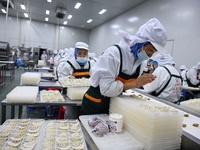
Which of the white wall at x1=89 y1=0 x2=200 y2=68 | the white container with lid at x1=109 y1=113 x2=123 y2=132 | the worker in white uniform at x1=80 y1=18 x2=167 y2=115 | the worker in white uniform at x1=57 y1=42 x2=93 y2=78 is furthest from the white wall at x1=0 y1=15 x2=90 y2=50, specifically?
the white container with lid at x1=109 y1=113 x2=123 y2=132

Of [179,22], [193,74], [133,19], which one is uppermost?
[133,19]

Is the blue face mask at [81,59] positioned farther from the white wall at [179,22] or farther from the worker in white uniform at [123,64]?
the white wall at [179,22]

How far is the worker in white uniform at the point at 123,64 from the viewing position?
110 cm

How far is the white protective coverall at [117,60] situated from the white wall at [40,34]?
13.7m

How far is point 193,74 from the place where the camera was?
4.66 m

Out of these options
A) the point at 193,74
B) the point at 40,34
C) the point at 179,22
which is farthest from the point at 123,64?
the point at 40,34

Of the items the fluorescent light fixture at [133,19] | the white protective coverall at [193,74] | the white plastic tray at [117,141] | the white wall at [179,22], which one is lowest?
the white plastic tray at [117,141]

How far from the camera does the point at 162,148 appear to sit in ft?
2.76

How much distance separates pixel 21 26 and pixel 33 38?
4.58 feet

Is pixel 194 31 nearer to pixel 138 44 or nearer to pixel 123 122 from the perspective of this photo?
pixel 138 44

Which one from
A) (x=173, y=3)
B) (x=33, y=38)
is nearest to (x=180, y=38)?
(x=173, y=3)

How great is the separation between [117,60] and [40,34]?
14663mm

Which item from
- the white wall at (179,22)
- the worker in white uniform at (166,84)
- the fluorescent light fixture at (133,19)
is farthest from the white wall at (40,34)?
the worker in white uniform at (166,84)

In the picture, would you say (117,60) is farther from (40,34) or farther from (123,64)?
(40,34)
